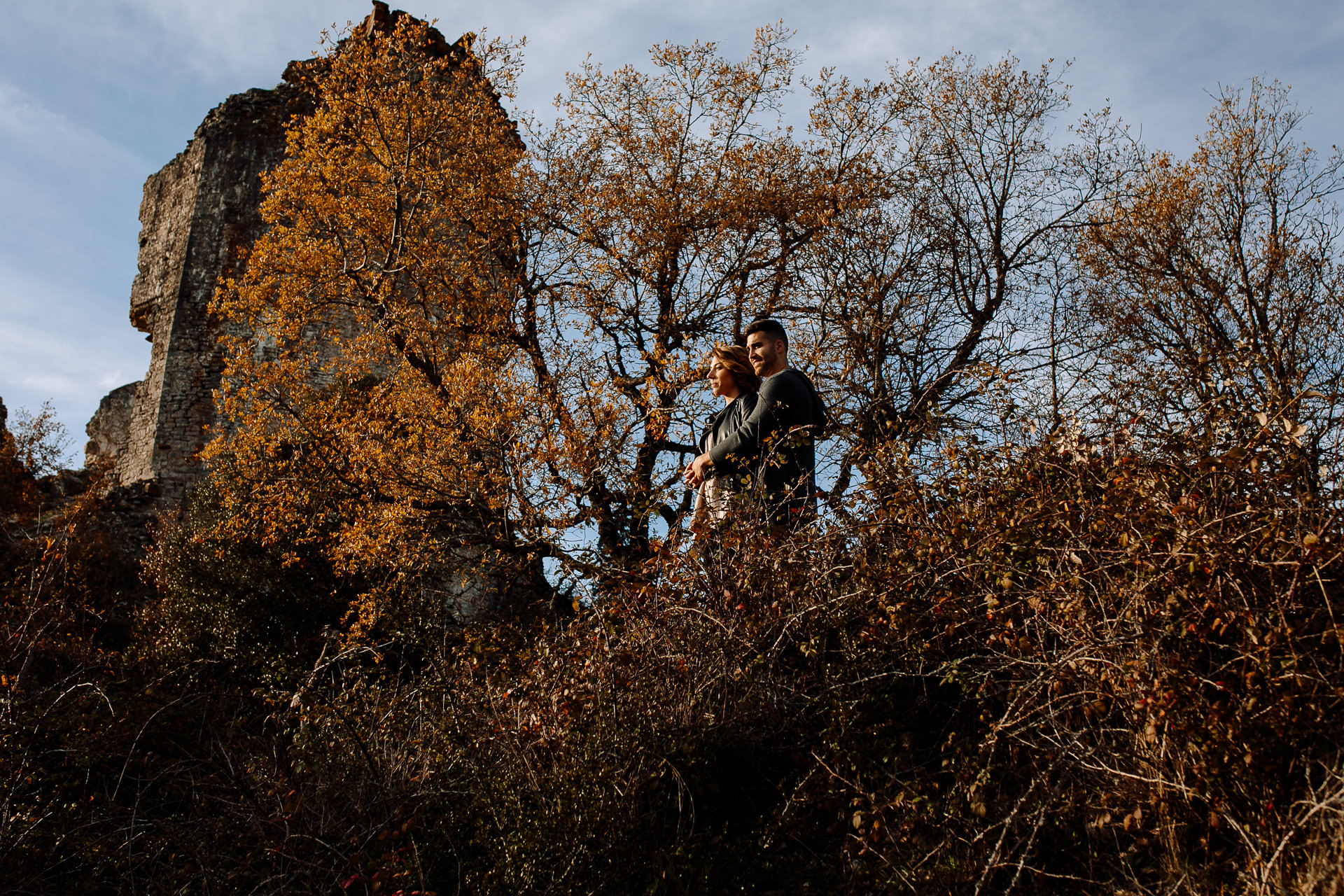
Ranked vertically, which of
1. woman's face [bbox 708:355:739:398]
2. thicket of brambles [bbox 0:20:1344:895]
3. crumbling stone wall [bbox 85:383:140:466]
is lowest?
thicket of brambles [bbox 0:20:1344:895]

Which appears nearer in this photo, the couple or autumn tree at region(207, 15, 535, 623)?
the couple

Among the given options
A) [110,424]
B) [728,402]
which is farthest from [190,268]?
[728,402]

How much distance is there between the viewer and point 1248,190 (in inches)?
574

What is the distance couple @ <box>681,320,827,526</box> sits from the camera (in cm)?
436

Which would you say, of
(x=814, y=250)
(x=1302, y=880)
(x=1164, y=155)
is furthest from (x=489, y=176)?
(x=1164, y=155)

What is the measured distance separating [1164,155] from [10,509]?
21.4 meters

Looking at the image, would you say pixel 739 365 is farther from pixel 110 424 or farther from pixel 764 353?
pixel 110 424

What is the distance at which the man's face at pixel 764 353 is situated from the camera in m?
4.91

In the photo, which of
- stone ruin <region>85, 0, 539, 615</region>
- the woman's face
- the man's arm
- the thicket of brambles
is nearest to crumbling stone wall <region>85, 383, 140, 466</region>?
stone ruin <region>85, 0, 539, 615</region>

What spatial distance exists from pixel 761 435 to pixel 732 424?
320mm

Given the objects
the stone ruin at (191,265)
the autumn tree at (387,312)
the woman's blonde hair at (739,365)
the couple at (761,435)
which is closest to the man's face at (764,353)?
the couple at (761,435)

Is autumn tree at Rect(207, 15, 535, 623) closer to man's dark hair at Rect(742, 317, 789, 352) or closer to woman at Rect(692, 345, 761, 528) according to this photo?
woman at Rect(692, 345, 761, 528)

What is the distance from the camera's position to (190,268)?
17.6 metres

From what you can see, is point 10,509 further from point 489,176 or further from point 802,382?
point 802,382
